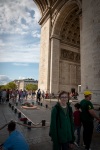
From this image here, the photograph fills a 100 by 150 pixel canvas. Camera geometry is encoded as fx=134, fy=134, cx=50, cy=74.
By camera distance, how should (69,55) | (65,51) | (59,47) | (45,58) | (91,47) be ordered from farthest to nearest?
(69,55) → (65,51) → (45,58) → (59,47) → (91,47)

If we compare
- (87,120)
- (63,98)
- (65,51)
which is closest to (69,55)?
(65,51)

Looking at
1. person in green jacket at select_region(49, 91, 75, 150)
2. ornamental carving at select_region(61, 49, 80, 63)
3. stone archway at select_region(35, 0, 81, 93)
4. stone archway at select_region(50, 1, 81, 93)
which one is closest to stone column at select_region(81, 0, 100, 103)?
stone archway at select_region(50, 1, 81, 93)

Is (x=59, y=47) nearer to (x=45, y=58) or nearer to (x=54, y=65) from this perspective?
(x=45, y=58)

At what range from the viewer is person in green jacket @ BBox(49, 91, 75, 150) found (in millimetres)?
2417

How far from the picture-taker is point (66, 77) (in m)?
25.3

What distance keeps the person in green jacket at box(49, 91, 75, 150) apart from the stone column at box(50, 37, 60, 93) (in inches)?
803

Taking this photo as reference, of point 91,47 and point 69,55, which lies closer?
point 91,47

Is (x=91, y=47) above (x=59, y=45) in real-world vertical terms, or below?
below

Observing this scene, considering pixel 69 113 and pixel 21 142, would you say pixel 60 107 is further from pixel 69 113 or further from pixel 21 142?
pixel 21 142

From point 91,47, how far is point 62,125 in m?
11.9

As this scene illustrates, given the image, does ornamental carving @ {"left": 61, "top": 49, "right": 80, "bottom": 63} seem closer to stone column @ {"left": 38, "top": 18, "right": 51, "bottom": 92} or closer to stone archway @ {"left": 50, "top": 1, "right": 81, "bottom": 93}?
stone archway @ {"left": 50, "top": 1, "right": 81, "bottom": 93}

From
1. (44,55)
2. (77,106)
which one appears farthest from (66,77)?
(77,106)

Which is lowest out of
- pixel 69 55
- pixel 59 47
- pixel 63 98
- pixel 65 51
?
pixel 63 98

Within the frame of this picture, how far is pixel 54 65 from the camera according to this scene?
78.4ft
